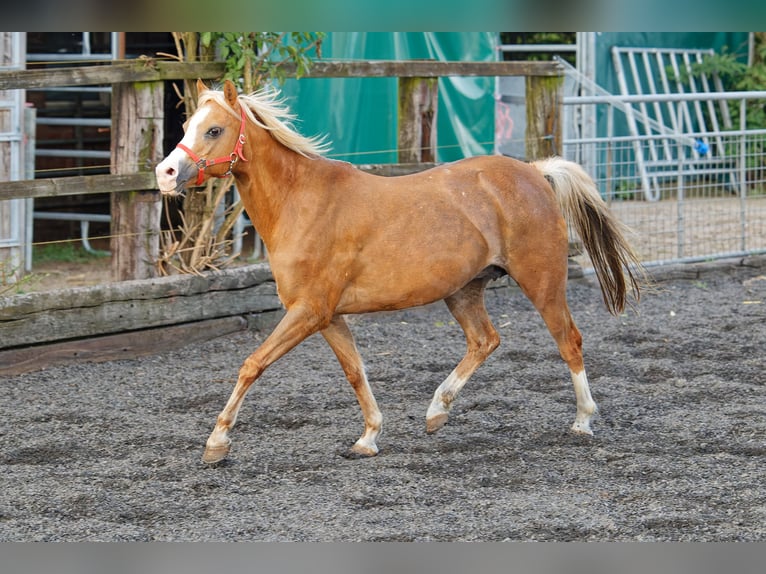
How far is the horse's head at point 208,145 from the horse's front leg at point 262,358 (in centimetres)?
69

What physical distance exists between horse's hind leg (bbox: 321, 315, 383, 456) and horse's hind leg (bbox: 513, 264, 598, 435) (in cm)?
90

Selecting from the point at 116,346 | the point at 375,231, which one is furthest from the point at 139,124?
the point at 375,231

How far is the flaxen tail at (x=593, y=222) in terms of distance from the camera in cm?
493

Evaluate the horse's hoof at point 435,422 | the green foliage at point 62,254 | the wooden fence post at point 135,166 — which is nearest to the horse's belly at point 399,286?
the horse's hoof at point 435,422

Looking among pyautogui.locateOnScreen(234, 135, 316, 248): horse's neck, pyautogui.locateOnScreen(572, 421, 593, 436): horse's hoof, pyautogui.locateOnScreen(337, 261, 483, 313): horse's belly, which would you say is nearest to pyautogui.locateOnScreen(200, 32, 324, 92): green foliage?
pyautogui.locateOnScreen(234, 135, 316, 248): horse's neck

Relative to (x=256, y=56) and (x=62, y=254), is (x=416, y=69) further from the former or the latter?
(x=62, y=254)

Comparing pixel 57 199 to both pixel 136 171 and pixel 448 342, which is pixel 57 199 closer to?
pixel 136 171

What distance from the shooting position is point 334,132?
9.58 meters

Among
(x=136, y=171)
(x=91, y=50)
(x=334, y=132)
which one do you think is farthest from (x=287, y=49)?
(x=91, y=50)

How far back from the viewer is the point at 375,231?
4.43m

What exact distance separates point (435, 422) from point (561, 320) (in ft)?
2.57

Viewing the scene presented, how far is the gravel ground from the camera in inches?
138

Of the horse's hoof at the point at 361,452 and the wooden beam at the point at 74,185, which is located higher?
the wooden beam at the point at 74,185

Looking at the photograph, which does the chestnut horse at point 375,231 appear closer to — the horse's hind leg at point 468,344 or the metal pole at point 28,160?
the horse's hind leg at point 468,344
